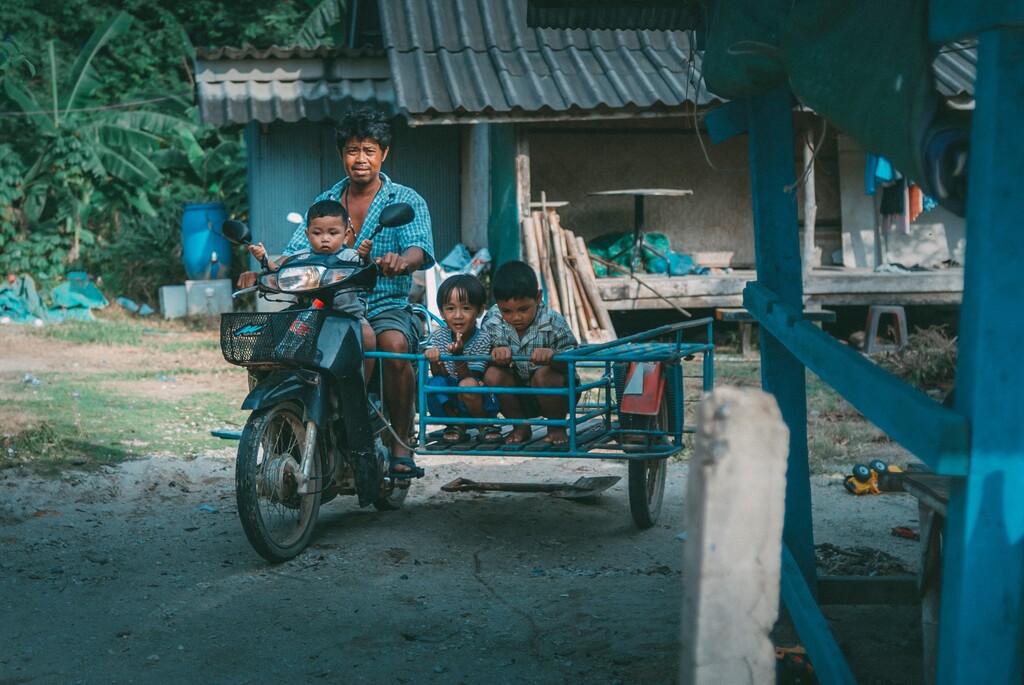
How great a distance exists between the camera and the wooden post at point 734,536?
161cm

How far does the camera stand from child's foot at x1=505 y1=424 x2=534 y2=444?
15.9ft

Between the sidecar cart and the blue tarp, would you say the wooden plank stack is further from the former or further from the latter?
the blue tarp

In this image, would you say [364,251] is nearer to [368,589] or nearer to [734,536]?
[368,589]

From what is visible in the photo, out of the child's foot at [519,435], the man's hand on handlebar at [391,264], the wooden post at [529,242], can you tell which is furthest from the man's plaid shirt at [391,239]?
the wooden post at [529,242]

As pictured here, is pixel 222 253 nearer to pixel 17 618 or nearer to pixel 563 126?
pixel 563 126

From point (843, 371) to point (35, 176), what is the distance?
16684 mm

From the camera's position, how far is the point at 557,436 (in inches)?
189

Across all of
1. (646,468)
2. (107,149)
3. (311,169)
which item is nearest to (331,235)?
(646,468)

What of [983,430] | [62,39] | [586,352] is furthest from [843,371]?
[62,39]

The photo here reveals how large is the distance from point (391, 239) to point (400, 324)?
41 cm

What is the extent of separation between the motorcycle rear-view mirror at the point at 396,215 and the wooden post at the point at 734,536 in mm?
2876

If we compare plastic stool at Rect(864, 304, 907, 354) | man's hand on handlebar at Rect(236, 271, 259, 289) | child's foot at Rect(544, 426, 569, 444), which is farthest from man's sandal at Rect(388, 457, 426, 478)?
plastic stool at Rect(864, 304, 907, 354)

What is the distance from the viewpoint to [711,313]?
41.6 ft

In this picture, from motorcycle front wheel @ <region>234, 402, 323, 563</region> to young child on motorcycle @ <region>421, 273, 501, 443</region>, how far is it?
2.10 ft
